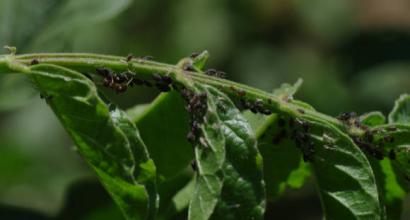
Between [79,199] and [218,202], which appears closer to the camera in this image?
[218,202]

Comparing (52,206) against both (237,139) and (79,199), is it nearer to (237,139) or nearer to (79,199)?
(79,199)

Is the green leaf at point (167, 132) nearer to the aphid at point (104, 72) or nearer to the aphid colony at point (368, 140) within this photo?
the aphid at point (104, 72)

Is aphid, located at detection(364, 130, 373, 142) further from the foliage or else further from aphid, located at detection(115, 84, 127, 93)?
aphid, located at detection(115, 84, 127, 93)

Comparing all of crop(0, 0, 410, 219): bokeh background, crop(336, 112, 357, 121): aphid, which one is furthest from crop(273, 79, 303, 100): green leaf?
crop(0, 0, 410, 219): bokeh background

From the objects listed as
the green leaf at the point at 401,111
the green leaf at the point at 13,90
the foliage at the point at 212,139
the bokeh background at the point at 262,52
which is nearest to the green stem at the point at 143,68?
the foliage at the point at 212,139

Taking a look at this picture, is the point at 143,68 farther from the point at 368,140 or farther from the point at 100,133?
the point at 368,140

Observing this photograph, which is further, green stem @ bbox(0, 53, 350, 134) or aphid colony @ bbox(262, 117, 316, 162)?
aphid colony @ bbox(262, 117, 316, 162)

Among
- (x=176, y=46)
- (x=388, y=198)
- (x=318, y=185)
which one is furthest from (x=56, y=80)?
(x=176, y=46)
